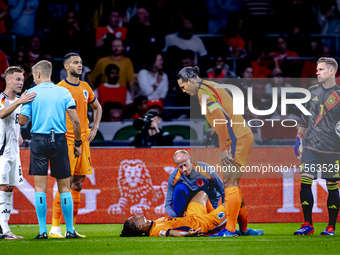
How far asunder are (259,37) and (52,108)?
6862 mm

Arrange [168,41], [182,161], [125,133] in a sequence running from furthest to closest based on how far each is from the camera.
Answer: [168,41]
[125,133]
[182,161]

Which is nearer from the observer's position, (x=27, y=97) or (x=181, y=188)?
(x=27, y=97)

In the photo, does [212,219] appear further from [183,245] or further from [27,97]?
[27,97]

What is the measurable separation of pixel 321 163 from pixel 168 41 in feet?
18.8

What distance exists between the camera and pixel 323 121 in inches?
228

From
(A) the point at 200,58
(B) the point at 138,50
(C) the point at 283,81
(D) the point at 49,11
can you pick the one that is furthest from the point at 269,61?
(D) the point at 49,11

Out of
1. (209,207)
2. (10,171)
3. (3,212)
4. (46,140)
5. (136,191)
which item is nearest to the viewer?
(46,140)

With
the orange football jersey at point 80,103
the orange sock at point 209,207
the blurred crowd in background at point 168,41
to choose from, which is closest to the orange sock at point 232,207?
the orange sock at point 209,207

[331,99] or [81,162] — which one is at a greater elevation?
[331,99]

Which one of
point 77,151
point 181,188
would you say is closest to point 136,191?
point 181,188

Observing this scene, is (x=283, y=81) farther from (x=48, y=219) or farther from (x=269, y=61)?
(x=48, y=219)

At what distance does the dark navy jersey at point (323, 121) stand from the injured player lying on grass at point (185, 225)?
129cm

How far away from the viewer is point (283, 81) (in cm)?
1015

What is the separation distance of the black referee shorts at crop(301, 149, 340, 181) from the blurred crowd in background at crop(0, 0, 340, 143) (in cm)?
415
